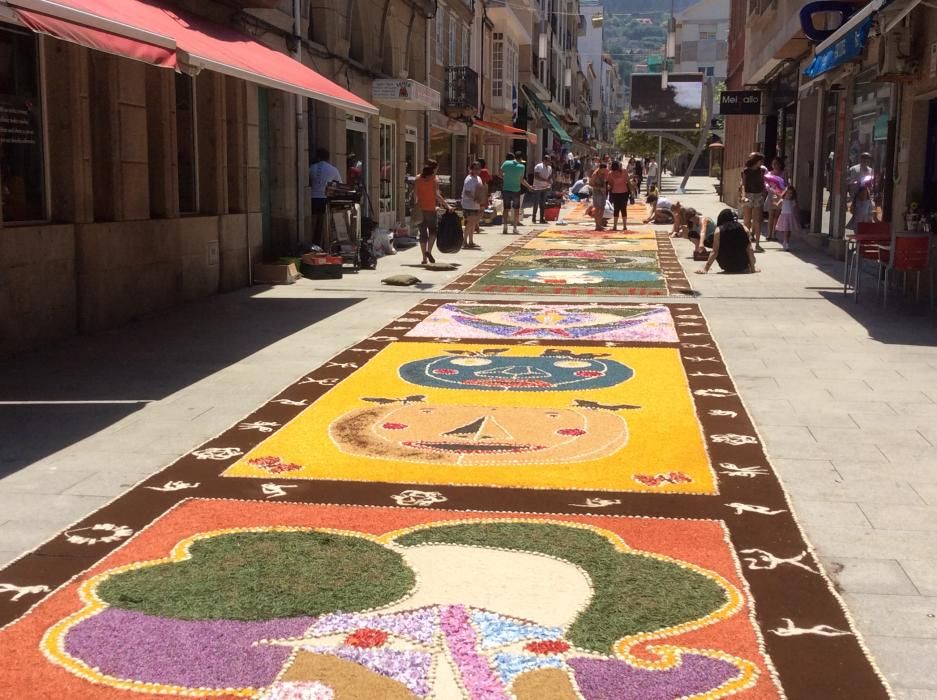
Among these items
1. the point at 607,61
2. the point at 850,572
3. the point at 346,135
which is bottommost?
the point at 850,572

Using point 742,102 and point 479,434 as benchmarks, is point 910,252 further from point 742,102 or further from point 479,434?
point 742,102

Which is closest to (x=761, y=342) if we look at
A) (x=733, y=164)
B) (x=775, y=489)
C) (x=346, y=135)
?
(x=775, y=489)

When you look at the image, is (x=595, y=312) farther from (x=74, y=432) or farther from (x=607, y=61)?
(x=607, y=61)

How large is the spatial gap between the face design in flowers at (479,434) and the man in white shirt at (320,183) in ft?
33.6

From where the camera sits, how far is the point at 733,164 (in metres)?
39.4

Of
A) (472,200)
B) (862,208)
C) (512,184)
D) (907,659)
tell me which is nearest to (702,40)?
(512,184)

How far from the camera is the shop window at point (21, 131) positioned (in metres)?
→ 8.80

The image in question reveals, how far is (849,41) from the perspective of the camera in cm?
1257

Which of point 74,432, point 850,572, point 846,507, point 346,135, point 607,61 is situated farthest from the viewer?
point 607,61

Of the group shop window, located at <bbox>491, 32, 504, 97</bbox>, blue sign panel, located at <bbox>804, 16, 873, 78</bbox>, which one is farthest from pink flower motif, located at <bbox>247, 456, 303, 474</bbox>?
shop window, located at <bbox>491, 32, 504, 97</bbox>

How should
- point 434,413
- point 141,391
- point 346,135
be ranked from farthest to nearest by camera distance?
point 346,135, point 141,391, point 434,413

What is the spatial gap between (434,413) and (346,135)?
531 inches

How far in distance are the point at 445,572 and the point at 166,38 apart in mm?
5222

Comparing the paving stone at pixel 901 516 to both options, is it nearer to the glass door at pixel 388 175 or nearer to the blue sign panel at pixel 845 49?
the blue sign panel at pixel 845 49
